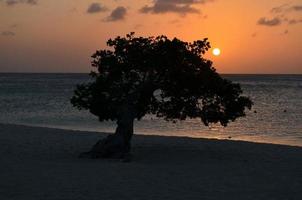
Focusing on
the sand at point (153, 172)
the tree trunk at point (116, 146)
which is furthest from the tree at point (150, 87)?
the sand at point (153, 172)

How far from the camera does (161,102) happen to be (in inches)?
844

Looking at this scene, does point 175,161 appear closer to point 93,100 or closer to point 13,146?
point 93,100

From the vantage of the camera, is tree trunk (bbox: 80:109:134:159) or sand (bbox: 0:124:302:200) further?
tree trunk (bbox: 80:109:134:159)

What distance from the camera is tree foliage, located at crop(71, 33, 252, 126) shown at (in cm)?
1986

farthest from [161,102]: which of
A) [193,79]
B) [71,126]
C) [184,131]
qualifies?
[71,126]

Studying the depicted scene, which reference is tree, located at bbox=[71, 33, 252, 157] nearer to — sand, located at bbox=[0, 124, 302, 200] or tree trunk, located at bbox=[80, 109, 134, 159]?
tree trunk, located at bbox=[80, 109, 134, 159]

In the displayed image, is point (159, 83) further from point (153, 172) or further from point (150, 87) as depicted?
point (153, 172)

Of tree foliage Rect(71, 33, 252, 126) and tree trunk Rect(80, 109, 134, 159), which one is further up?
tree foliage Rect(71, 33, 252, 126)

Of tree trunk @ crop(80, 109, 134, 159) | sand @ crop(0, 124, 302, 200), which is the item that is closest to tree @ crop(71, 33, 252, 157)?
tree trunk @ crop(80, 109, 134, 159)

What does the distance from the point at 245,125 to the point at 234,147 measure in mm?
19794

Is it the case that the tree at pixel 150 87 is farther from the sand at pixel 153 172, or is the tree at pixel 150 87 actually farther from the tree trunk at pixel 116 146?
the sand at pixel 153 172

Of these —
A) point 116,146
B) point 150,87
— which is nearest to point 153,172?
point 116,146

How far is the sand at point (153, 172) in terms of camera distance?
512 inches

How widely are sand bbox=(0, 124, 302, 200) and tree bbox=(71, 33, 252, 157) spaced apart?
160 centimetres
